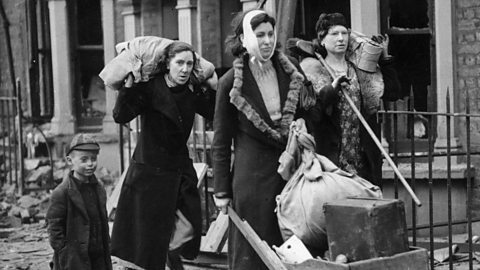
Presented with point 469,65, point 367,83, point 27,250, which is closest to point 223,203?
point 367,83

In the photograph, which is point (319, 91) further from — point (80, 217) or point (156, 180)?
point (80, 217)

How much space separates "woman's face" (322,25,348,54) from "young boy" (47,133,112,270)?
68.0 inches

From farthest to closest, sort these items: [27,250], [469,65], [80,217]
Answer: [27,250] < [469,65] < [80,217]

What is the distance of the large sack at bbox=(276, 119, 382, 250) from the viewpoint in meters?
5.87

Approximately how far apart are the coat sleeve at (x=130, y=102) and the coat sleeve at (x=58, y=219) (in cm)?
69

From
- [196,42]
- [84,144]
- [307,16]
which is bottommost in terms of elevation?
[84,144]

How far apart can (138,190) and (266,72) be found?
1.59m

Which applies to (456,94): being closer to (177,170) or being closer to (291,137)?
(177,170)

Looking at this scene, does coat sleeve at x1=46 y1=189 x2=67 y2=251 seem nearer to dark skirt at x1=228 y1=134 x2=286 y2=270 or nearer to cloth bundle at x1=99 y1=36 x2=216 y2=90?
cloth bundle at x1=99 y1=36 x2=216 y2=90

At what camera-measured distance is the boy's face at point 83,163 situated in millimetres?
6988

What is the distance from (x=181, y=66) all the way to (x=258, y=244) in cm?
164

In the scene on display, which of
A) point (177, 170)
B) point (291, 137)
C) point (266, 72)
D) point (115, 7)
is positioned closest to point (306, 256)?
point (291, 137)

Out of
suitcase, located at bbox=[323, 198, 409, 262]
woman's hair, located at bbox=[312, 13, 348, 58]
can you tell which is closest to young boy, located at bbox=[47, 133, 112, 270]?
woman's hair, located at bbox=[312, 13, 348, 58]

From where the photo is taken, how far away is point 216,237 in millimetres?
8609
